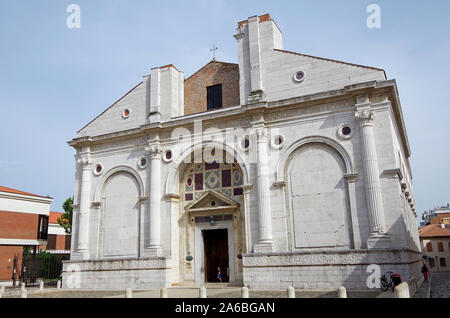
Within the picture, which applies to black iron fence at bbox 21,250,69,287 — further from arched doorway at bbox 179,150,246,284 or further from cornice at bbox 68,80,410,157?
arched doorway at bbox 179,150,246,284

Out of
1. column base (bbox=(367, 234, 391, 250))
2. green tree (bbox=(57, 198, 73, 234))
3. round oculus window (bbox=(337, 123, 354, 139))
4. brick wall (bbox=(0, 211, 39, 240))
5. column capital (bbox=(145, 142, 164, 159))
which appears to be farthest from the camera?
green tree (bbox=(57, 198, 73, 234))

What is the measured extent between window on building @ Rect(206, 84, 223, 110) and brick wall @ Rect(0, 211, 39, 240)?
60.8ft

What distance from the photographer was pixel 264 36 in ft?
71.8

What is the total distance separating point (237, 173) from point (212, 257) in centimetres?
483

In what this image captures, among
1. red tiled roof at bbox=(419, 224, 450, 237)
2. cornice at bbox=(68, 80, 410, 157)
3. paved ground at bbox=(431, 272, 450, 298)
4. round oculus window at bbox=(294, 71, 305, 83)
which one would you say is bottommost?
paved ground at bbox=(431, 272, 450, 298)

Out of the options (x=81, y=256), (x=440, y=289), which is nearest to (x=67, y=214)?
(x=81, y=256)

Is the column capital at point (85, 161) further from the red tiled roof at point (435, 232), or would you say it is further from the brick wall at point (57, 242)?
the red tiled roof at point (435, 232)

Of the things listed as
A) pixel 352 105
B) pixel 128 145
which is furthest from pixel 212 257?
pixel 352 105

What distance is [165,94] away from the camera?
24.1 meters

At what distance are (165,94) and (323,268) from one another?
13.4m

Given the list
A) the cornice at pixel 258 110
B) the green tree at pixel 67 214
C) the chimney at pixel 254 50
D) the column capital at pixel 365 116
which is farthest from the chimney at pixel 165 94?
the green tree at pixel 67 214

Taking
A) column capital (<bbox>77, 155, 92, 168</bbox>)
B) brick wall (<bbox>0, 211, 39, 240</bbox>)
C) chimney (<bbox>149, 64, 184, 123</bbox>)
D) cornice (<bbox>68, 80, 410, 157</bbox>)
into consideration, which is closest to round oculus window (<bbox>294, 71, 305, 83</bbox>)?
cornice (<bbox>68, 80, 410, 157</bbox>)

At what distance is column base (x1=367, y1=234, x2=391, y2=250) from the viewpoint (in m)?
16.9
